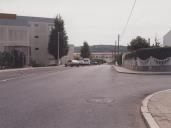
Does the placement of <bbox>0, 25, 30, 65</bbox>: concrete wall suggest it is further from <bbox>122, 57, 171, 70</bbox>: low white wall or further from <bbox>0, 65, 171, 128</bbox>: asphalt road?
<bbox>0, 65, 171, 128</bbox>: asphalt road

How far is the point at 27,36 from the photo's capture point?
6762 centimetres

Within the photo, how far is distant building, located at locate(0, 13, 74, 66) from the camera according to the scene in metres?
66.2

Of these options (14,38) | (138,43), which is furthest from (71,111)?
(14,38)

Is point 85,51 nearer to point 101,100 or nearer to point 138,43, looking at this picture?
point 138,43

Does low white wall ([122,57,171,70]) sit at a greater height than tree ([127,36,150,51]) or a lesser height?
lesser

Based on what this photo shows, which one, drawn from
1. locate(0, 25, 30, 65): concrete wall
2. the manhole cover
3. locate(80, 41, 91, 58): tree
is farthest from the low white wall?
locate(80, 41, 91, 58): tree

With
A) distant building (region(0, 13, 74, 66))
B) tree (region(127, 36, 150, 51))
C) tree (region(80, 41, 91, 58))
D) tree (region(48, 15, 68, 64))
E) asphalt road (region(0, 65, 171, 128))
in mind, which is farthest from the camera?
tree (region(80, 41, 91, 58))

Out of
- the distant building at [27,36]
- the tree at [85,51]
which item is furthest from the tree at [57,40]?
the tree at [85,51]

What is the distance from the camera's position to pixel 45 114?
31.2ft

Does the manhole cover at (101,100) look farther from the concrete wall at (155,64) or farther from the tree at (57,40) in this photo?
the tree at (57,40)

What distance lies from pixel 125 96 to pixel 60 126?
633cm

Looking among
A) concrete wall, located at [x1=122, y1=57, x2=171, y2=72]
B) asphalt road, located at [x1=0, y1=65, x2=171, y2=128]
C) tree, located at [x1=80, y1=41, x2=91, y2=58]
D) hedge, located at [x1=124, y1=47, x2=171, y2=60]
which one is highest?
tree, located at [x1=80, y1=41, x2=91, y2=58]

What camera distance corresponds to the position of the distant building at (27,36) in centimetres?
6619

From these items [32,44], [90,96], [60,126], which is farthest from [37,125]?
[32,44]
